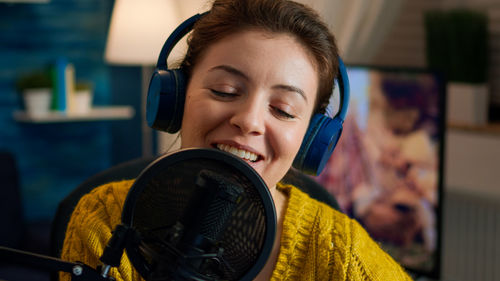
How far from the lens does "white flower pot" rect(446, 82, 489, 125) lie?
8.84 feet

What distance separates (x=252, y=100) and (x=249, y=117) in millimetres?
30

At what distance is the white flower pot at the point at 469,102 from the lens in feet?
8.84

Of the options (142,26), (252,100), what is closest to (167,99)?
(252,100)

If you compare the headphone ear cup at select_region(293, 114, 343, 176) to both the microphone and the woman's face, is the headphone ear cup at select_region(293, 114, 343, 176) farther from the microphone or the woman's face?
the microphone

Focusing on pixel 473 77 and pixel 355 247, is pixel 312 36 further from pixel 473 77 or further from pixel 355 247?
pixel 473 77

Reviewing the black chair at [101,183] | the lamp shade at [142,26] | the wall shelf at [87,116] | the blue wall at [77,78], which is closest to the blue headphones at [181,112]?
the black chair at [101,183]

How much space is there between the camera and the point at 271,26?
2.93ft

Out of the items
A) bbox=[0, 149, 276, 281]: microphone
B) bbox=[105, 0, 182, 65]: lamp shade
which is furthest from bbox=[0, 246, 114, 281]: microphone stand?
bbox=[105, 0, 182, 65]: lamp shade

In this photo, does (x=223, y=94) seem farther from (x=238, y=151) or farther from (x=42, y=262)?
(x=42, y=262)

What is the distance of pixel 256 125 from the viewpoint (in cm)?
81

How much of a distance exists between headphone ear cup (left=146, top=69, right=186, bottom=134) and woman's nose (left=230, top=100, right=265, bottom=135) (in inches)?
4.9

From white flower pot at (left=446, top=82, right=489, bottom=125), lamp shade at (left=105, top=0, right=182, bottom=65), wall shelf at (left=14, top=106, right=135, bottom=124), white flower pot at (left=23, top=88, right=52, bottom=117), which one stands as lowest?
wall shelf at (left=14, top=106, right=135, bottom=124)

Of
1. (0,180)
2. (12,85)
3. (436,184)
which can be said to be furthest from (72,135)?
(436,184)

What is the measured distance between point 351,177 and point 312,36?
1.23 m
